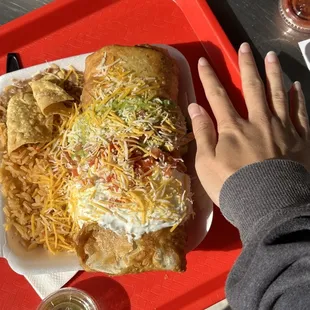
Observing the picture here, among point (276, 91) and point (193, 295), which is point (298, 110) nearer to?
point (276, 91)

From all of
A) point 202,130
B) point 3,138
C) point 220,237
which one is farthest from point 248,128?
point 3,138

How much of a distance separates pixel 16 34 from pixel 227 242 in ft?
3.85

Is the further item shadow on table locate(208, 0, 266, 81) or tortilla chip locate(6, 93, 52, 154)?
shadow on table locate(208, 0, 266, 81)

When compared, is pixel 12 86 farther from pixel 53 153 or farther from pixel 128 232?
pixel 128 232

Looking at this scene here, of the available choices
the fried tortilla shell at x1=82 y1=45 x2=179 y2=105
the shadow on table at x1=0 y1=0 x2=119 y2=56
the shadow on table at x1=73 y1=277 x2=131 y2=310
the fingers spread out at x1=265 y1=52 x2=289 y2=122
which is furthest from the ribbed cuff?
the shadow on table at x1=0 y1=0 x2=119 y2=56

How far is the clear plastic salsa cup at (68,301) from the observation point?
164 cm

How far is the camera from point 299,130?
158 cm

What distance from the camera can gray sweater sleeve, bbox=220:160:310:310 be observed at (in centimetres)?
105

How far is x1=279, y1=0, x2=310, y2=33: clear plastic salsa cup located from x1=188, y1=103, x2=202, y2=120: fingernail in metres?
0.65

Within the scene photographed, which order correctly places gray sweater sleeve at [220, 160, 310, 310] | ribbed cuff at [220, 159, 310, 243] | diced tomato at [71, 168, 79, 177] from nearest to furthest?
1. gray sweater sleeve at [220, 160, 310, 310]
2. ribbed cuff at [220, 159, 310, 243]
3. diced tomato at [71, 168, 79, 177]

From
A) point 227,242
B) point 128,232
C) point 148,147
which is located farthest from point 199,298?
point 148,147

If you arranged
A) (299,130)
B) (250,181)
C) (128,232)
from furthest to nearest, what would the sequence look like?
(299,130) → (128,232) → (250,181)

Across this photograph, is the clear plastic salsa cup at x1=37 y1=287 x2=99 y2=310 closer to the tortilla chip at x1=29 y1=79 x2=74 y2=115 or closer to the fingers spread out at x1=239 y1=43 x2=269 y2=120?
the tortilla chip at x1=29 y1=79 x2=74 y2=115

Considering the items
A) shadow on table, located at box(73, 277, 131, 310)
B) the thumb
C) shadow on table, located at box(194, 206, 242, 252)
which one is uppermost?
the thumb
